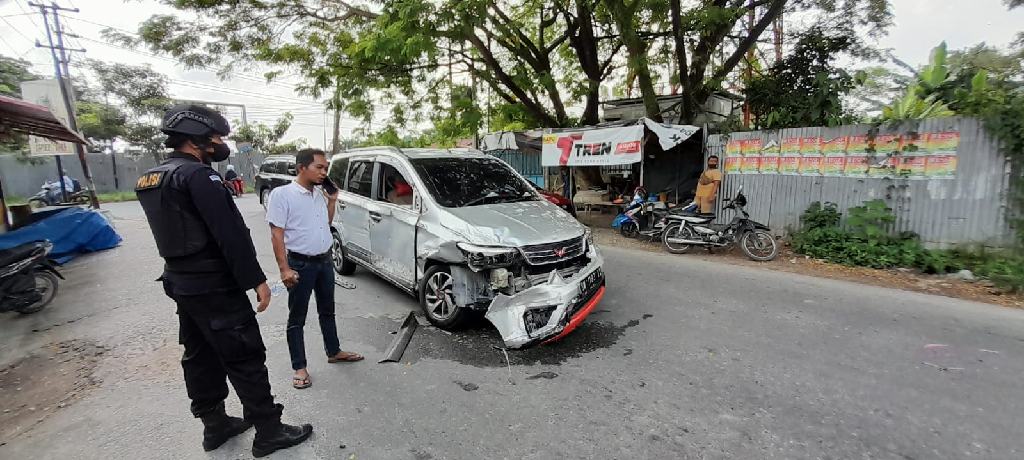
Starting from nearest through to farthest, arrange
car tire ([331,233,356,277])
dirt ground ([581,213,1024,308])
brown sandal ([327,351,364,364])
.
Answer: brown sandal ([327,351,364,364]) → dirt ground ([581,213,1024,308]) → car tire ([331,233,356,277])

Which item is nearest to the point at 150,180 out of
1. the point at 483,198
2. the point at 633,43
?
the point at 483,198

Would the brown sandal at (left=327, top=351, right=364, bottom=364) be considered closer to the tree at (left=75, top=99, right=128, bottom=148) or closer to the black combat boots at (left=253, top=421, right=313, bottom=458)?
the black combat boots at (left=253, top=421, right=313, bottom=458)

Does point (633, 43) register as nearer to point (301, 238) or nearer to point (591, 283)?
point (591, 283)

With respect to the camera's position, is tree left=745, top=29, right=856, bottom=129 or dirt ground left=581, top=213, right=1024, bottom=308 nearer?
dirt ground left=581, top=213, right=1024, bottom=308

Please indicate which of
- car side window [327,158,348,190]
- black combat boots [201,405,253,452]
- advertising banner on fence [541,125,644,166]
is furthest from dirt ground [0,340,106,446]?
advertising banner on fence [541,125,644,166]

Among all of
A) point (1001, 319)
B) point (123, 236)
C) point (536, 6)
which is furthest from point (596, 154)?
point (123, 236)

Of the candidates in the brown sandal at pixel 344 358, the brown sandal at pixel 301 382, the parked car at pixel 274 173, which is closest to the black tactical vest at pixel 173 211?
the brown sandal at pixel 301 382

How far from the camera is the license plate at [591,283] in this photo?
12.9 feet

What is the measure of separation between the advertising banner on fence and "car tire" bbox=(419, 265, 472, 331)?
21.3 feet

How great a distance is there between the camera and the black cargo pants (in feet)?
7.80

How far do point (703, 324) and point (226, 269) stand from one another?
4.06 m

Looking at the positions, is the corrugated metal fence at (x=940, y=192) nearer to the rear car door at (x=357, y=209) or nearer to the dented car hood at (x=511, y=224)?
the dented car hood at (x=511, y=224)

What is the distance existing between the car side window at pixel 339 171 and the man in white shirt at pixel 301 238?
2758 millimetres

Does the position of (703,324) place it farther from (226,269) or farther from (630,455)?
(226,269)
